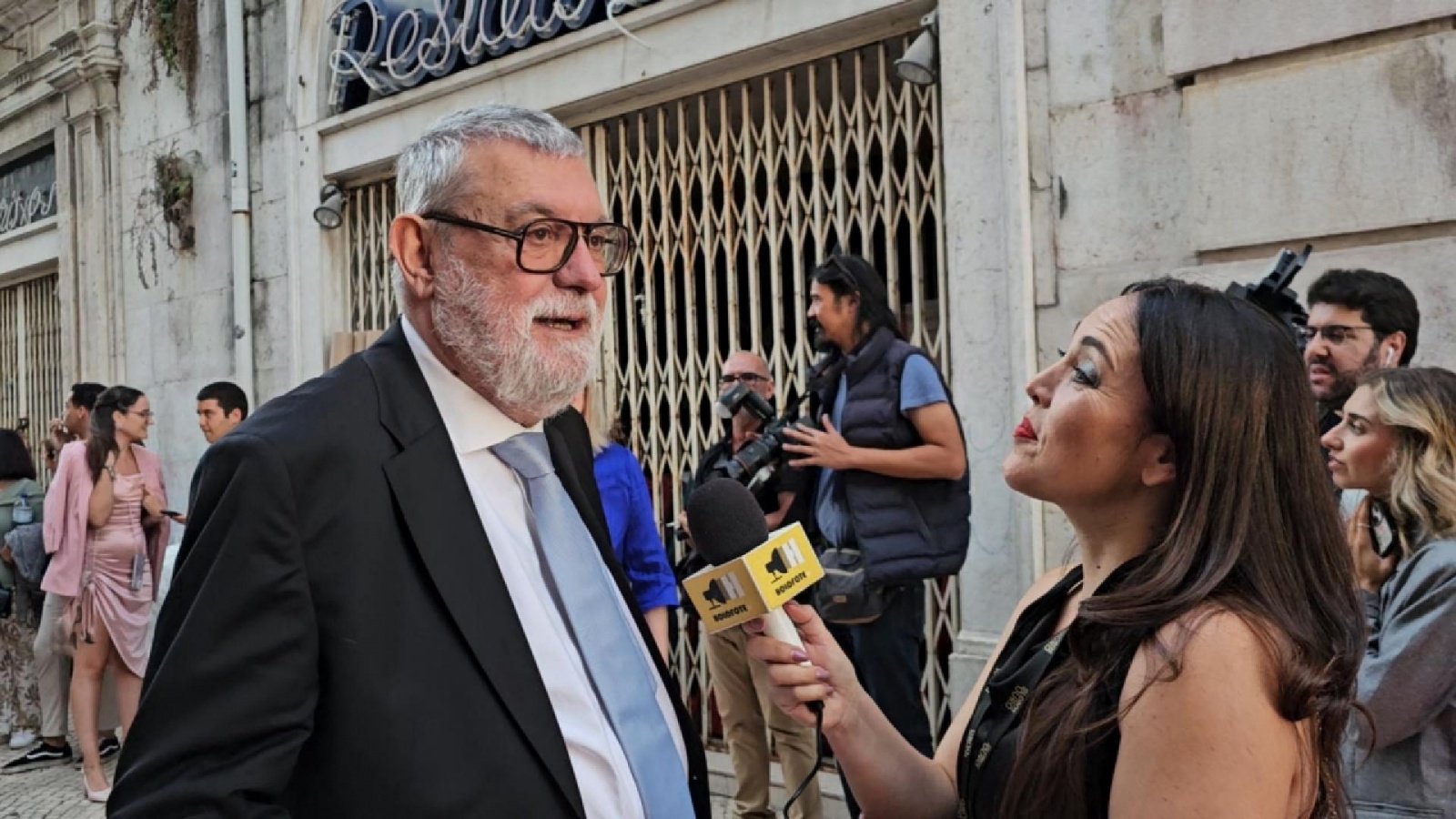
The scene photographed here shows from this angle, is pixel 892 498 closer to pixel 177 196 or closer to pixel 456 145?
pixel 456 145

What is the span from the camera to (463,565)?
1517 millimetres

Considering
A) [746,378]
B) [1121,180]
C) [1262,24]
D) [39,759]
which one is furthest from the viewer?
[39,759]

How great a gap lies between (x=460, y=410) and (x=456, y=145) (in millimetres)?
379

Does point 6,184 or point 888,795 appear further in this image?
point 6,184

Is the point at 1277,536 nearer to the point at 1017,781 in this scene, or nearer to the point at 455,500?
the point at 1017,781

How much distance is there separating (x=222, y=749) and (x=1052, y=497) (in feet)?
3.73

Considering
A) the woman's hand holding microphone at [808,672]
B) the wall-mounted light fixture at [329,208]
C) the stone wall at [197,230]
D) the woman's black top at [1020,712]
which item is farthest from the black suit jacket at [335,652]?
the stone wall at [197,230]

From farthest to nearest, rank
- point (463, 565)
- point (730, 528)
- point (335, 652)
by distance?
point (730, 528), point (463, 565), point (335, 652)

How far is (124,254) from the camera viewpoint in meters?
9.57

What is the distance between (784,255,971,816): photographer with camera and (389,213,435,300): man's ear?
2.37 metres

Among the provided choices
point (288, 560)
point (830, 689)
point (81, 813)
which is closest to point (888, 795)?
point (830, 689)

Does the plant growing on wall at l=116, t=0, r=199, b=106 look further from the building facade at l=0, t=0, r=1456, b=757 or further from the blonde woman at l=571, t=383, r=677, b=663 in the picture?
the blonde woman at l=571, t=383, r=677, b=663

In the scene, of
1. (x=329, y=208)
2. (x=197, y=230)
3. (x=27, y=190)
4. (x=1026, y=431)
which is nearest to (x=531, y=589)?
(x=1026, y=431)

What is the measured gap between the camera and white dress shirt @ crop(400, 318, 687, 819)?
5.12 ft
